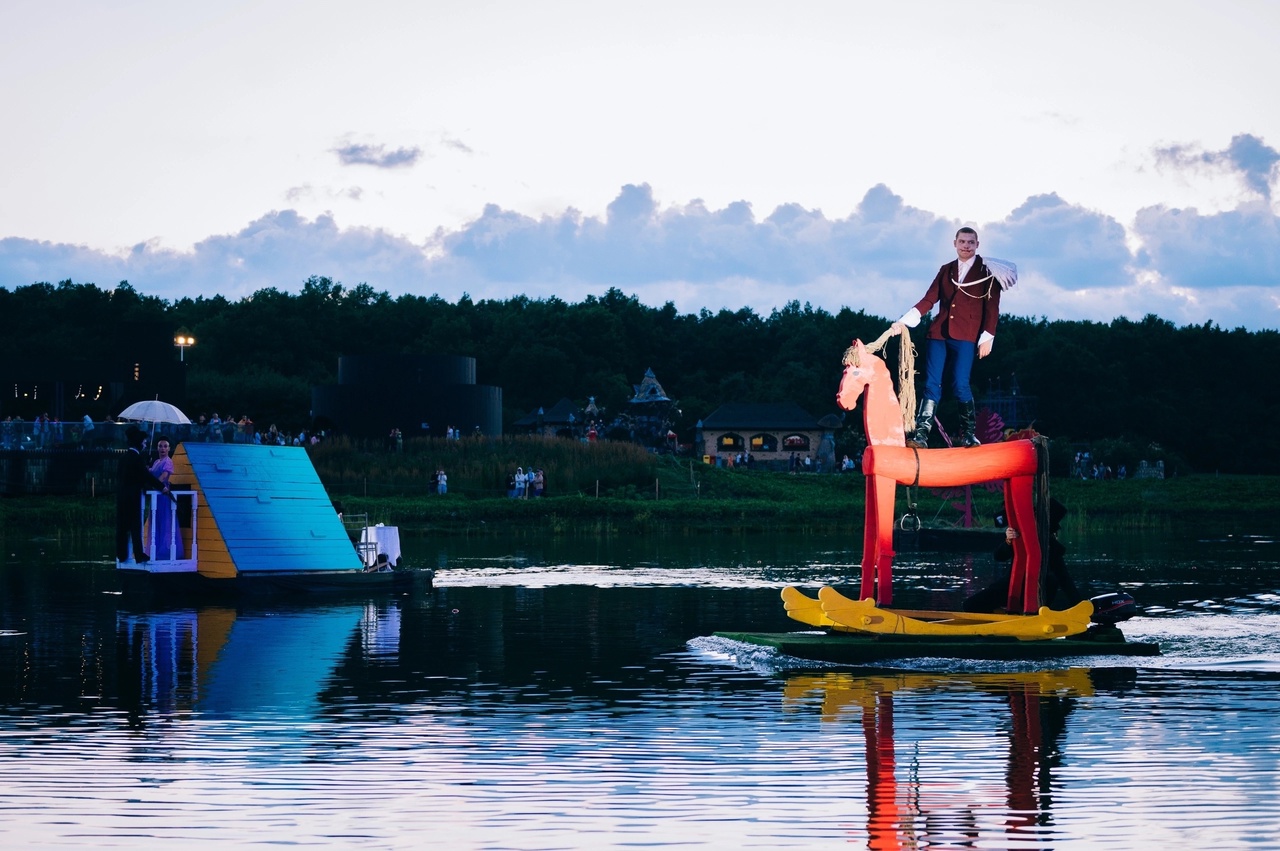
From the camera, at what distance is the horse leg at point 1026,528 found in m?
22.2

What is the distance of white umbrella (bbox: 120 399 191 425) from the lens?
5322 centimetres

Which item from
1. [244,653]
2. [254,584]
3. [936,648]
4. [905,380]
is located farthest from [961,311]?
[254,584]

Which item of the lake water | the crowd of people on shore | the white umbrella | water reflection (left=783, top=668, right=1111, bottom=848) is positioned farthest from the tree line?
water reflection (left=783, top=668, right=1111, bottom=848)

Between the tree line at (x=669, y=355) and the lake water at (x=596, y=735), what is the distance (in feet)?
219

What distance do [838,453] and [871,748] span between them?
96.5 metres

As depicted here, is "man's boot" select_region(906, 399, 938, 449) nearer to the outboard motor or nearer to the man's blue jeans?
the man's blue jeans

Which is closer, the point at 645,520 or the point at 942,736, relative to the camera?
the point at 942,736

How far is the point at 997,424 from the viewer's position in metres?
30.6

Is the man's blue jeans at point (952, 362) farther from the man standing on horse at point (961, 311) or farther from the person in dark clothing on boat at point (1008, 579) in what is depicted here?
the person in dark clothing on boat at point (1008, 579)

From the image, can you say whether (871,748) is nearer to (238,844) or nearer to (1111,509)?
(238,844)

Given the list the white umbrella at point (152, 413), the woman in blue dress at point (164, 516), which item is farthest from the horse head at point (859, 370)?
the white umbrella at point (152, 413)

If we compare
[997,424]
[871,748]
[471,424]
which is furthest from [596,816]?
[471,424]

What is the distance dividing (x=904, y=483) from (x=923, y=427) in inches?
45.9

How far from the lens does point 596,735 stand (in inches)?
639
